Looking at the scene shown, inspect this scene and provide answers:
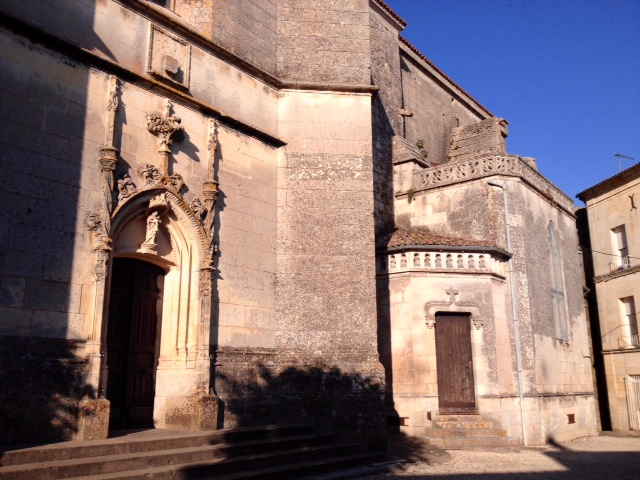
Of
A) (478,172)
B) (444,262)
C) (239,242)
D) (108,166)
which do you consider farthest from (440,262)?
(108,166)

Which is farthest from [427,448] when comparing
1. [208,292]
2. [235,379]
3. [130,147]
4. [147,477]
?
[130,147]

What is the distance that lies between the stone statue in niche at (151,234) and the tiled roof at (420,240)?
18.1 feet

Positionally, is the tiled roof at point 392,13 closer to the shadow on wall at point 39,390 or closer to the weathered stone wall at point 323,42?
the weathered stone wall at point 323,42

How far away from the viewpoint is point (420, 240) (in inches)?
499

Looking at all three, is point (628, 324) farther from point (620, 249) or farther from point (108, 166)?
point (108, 166)

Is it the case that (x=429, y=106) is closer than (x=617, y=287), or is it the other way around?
(x=429, y=106)

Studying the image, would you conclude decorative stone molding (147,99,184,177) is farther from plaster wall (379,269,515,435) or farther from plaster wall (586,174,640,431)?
plaster wall (586,174,640,431)

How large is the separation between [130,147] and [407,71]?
11.8 m

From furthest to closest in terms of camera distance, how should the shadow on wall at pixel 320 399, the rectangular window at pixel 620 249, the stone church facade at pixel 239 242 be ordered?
the rectangular window at pixel 620 249 → the shadow on wall at pixel 320 399 → the stone church facade at pixel 239 242

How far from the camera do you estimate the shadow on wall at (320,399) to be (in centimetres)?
930

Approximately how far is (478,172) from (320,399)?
6.85 m

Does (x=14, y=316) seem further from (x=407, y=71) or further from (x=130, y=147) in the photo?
(x=407, y=71)

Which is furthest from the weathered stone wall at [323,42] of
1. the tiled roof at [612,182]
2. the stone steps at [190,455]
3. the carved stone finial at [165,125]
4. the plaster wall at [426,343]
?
the tiled roof at [612,182]

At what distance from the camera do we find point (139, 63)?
864 cm
